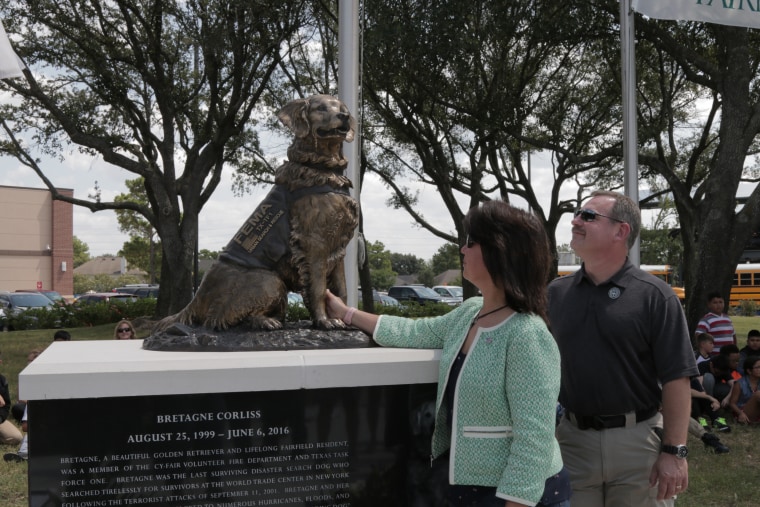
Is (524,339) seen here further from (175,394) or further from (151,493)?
(151,493)

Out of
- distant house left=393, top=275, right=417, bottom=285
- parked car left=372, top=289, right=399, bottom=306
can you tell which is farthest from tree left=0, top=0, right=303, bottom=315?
distant house left=393, top=275, right=417, bottom=285

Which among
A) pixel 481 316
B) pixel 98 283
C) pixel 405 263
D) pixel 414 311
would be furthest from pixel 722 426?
pixel 405 263

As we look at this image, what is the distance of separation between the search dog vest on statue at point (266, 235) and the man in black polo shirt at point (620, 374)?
1.43 m

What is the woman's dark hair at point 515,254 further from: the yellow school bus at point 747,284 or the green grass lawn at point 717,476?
the yellow school bus at point 747,284

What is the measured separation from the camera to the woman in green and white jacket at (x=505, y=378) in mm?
2234

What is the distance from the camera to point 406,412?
315cm

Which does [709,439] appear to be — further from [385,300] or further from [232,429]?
[385,300]

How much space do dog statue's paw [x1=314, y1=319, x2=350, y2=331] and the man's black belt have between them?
1252mm

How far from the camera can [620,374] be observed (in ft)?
9.67

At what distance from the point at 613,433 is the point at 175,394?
73.4 inches

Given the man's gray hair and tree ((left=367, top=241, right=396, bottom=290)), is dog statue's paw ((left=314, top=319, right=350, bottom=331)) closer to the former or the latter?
the man's gray hair

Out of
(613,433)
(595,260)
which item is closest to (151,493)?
(613,433)

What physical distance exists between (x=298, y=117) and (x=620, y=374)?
2024 mm

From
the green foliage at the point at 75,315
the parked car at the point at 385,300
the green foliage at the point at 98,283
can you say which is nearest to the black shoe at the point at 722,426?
the green foliage at the point at 75,315
